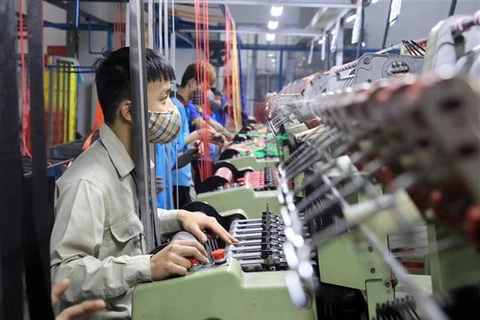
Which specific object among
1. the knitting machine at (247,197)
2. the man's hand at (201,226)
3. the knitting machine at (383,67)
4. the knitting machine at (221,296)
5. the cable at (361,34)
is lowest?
the knitting machine at (221,296)

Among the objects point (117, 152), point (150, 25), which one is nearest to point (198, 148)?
point (150, 25)

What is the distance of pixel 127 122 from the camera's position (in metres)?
1.81

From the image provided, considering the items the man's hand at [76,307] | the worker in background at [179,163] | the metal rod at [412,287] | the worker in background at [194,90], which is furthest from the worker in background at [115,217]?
the worker in background at [194,90]

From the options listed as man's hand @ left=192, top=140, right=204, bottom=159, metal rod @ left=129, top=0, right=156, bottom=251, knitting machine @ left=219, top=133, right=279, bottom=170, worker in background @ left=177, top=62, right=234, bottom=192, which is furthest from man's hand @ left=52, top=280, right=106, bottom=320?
worker in background @ left=177, top=62, right=234, bottom=192

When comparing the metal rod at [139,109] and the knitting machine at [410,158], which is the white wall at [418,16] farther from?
the knitting machine at [410,158]

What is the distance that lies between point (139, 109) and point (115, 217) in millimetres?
324

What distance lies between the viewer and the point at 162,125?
1.90 meters

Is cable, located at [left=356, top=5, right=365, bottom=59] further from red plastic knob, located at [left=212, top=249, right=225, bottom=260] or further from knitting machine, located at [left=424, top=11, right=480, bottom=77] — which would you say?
knitting machine, located at [left=424, top=11, right=480, bottom=77]

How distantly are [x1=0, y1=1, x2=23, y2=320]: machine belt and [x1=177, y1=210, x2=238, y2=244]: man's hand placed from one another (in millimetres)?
800

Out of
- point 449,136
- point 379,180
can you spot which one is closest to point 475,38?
point 379,180

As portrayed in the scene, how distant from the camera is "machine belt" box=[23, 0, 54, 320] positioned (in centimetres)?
98

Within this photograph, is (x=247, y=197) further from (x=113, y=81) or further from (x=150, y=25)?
(x=113, y=81)

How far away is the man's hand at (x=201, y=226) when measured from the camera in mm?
1760

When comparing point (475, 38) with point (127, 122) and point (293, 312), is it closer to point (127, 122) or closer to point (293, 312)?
point (293, 312)
